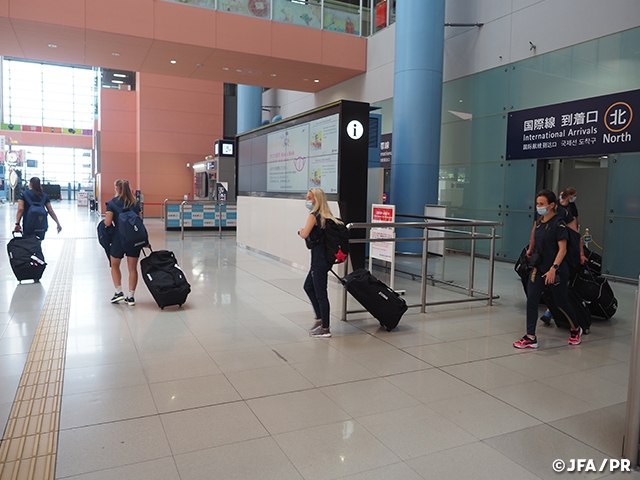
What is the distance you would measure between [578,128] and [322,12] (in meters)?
7.92

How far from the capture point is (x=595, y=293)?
5836 millimetres

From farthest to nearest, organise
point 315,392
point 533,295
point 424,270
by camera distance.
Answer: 1. point 424,270
2. point 533,295
3. point 315,392

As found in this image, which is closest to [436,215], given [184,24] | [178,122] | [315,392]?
[315,392]

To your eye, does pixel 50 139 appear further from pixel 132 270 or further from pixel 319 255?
pixel 319 255

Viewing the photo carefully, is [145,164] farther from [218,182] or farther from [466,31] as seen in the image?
[466,31]

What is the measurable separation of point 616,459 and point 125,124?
85.4ft

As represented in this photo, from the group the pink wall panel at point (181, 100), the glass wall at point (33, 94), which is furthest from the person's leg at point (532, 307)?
the glass wall at point (33, 94)

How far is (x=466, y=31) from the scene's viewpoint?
1162cm

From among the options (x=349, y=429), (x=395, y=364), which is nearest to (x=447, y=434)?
(x=349, y=429)

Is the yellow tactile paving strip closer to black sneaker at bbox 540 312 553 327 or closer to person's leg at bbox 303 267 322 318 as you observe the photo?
person's leg at bbox 303 267 322 318

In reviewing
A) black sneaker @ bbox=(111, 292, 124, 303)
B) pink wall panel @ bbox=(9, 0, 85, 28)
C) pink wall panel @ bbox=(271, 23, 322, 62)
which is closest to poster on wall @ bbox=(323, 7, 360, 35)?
pink wall panel @ bbox=(271, 23, 322, 62)

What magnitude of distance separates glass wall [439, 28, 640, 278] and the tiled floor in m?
3.03

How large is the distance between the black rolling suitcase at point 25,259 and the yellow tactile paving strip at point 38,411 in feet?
7.04

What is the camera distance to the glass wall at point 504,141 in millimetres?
8469
